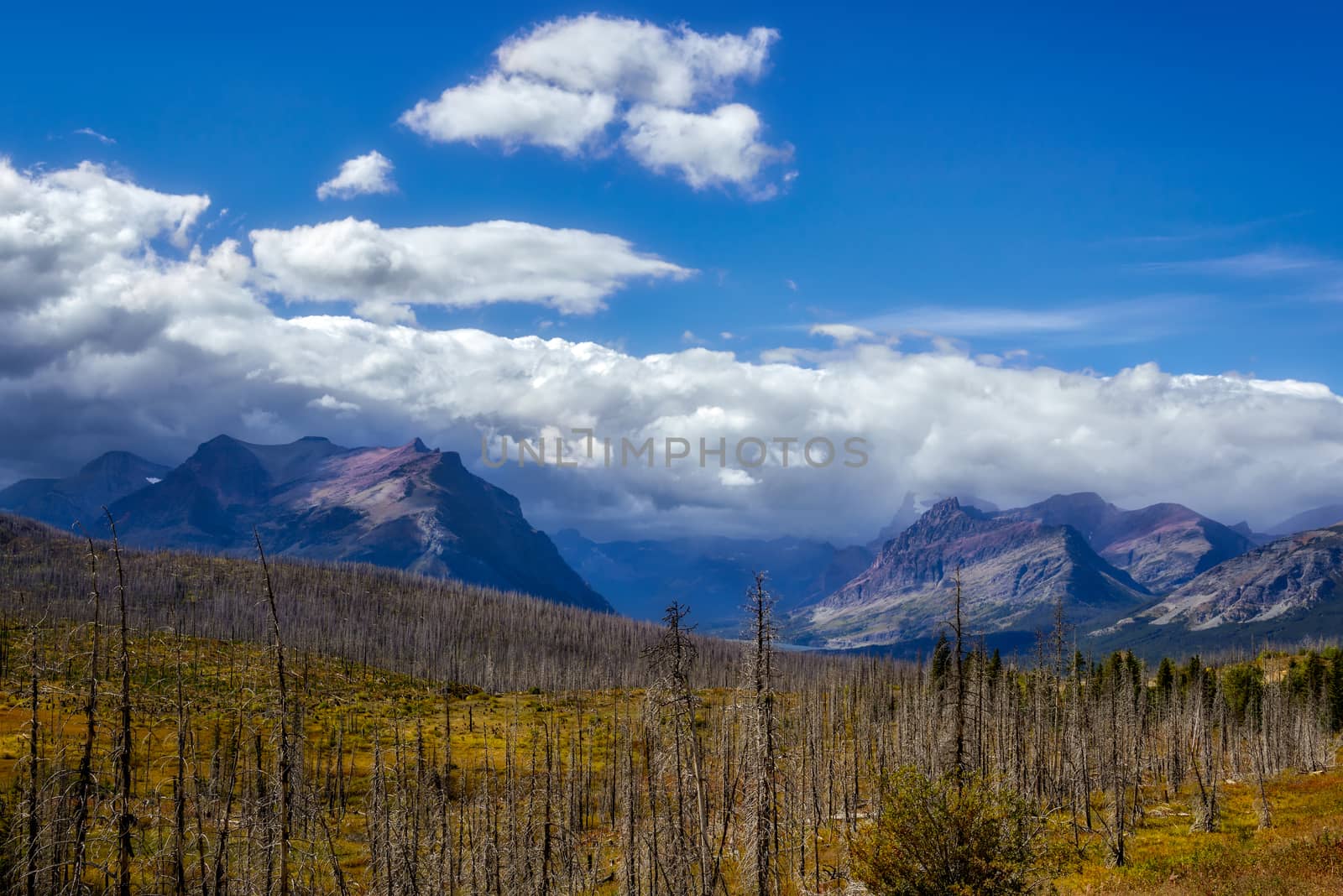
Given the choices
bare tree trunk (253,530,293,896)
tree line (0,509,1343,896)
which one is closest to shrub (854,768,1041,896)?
tree line (0,509,1343,896)

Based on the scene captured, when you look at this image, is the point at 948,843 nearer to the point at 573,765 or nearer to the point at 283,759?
the point at 283,759

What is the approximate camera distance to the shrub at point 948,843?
30688 millimetres

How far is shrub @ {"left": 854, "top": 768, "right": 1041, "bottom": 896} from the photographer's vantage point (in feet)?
101

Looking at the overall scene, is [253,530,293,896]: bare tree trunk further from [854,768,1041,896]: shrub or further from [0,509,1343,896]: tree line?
[854,768,1041,896]: shrub

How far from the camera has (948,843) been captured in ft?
102

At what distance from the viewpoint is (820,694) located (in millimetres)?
196500

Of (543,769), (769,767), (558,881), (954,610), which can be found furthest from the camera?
(543,769)

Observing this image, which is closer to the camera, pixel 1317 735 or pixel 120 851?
pixel 120 851

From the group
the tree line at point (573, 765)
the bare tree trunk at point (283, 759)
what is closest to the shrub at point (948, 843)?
the tree line at point (573, 765)

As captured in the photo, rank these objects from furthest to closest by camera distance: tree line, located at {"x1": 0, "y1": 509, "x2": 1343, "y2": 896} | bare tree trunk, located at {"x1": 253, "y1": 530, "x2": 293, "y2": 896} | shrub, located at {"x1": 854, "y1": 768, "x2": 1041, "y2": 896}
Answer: shrub, located at {"x1": 854, "y1": 768, "x2": 1041, "y2": 896}
tree line, located at {"x1": 0, "y1": 509, "x2": 1343, "y2": 896}
bare tree trunk, located at {"x1": 253, "y1": 530, "x2": 293, "y2": 896}

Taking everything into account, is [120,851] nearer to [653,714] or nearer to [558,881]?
[653,714]

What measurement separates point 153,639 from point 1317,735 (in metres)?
208

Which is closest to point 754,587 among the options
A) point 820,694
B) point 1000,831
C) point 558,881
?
point 1000,831

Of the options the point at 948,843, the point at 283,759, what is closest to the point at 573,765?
the point at 948,843
